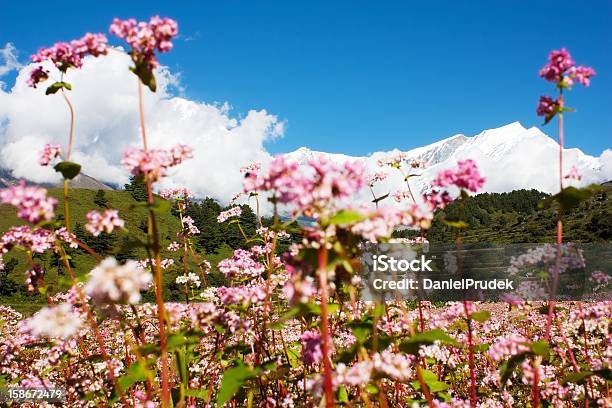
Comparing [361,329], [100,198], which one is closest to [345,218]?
[361,329]

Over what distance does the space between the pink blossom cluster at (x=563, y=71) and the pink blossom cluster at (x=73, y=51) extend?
459 cm

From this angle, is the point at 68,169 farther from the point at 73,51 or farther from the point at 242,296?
the point at 242,296

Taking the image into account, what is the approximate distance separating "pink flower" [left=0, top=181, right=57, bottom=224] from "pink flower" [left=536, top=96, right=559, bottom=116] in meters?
4.69

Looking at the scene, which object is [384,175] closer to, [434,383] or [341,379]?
[434,383]

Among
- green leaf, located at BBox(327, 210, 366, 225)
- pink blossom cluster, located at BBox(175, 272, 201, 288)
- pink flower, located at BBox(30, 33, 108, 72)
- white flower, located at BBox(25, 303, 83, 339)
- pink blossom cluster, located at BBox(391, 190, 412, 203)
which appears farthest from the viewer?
pink blossom cluster, located at BBox(175, 272, 201, 288)

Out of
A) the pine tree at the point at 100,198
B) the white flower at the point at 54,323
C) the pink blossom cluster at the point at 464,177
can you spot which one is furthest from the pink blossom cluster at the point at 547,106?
the pine tree at the point at 100,198

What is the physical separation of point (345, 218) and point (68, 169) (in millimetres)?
2751

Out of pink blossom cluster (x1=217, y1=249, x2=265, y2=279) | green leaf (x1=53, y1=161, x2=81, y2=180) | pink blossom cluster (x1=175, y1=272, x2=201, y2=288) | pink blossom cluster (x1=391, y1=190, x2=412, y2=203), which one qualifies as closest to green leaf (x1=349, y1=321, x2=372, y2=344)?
green leaf (x1=53, y1=161, x2=81, y2=180)

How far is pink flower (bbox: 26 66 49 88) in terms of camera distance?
4996 millimetres

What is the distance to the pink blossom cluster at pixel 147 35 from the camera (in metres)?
3.87

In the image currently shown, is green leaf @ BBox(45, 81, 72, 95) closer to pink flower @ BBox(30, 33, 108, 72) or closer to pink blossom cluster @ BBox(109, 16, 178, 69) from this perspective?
pink flower @ BBox(30, 33, 108, 72)

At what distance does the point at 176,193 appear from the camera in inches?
387

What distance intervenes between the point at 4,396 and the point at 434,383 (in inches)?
→ 324

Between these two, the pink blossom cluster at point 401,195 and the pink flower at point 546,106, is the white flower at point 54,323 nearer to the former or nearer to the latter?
the pink flower at point 546,106
